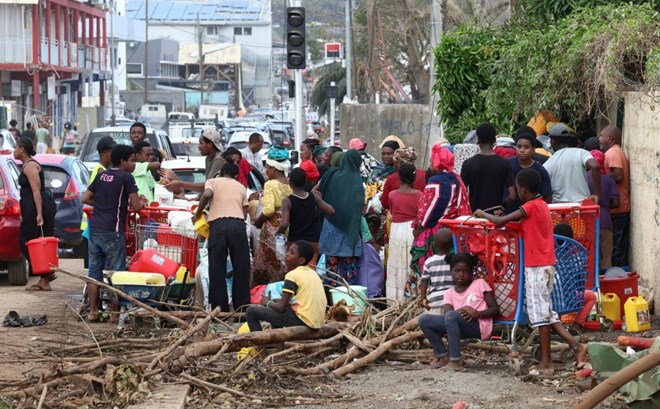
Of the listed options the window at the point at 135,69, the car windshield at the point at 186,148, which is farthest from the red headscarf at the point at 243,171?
the window at the point at 135,69

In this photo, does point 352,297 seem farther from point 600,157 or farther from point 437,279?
point 600,157

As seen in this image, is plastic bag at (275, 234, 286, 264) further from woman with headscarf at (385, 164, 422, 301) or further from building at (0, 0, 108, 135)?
building at (0, 0, 108, 135)

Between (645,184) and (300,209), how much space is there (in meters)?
3.35

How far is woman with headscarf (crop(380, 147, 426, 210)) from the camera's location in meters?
13.0

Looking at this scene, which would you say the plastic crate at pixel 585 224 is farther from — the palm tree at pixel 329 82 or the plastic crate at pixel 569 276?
the palm tree at pixel 329 82

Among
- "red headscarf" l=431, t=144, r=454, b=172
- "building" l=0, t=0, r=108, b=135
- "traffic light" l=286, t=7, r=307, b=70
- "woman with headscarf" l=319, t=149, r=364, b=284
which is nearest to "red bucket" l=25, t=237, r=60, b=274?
"woman with headscarf" l=319, t=149, r=364, b=284

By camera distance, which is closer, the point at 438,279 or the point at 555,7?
the point at 438,279

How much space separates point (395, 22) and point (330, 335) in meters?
44.7

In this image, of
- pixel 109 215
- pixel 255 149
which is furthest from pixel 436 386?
pixel 255 149

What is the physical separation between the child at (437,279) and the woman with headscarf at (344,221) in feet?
8.69

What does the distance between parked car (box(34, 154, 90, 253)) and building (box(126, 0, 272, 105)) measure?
10680 centimetres

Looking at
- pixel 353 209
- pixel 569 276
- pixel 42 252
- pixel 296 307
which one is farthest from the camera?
pixel 42 252

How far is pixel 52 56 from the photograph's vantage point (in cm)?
5978

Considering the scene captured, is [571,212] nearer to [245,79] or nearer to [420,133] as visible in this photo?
[420,133]
